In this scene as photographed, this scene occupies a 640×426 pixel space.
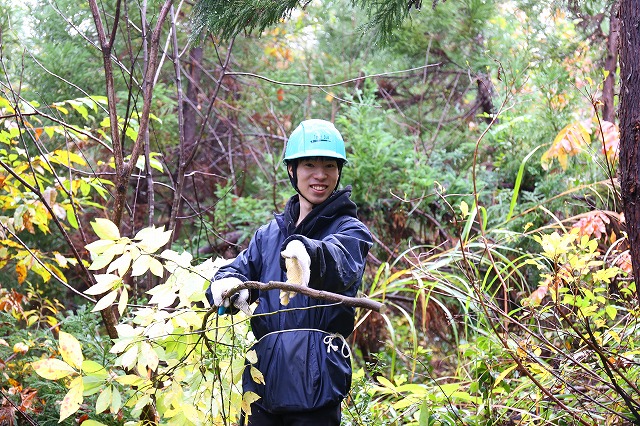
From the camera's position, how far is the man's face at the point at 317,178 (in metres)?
2.91

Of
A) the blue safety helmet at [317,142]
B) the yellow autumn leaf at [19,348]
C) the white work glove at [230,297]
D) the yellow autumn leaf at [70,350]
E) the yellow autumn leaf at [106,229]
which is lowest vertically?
the yellow autumn leaf at [19,348]

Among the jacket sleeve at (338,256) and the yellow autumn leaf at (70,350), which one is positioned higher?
the jacket sleeve at (338,256)

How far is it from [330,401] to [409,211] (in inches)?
129

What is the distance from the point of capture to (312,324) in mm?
2684

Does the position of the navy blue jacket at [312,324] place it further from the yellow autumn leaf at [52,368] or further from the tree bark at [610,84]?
the tree bark at [610,84]

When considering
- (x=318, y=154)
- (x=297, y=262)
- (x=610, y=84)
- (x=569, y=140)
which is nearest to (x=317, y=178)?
(x=318, y=154)

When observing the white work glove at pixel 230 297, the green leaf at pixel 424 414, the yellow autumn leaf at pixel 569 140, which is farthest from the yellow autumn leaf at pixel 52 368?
the yellow autumn leaf at pixel 569 140

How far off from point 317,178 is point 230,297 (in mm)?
611

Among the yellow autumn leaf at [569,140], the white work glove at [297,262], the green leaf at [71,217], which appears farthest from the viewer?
the yellow autumn leaf at [569,140]

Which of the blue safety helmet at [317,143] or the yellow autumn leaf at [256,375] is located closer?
the yellow autumn leaf at [256,375]

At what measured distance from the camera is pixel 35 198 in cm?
412

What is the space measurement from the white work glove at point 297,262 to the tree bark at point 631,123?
1045 millimetres

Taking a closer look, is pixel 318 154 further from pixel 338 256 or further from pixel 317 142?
pixel 338 256

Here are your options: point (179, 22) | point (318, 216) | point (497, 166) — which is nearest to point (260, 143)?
point (179, 22)
